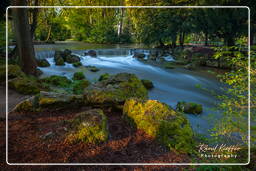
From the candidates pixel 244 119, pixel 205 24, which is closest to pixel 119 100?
pixel 244 119

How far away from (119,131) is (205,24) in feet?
45.1

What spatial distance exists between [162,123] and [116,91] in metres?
1.77

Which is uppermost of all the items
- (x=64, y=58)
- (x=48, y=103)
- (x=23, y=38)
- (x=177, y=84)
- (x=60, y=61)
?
(x=23, y=38)

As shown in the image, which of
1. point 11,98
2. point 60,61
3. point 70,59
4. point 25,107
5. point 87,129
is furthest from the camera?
point 70,59

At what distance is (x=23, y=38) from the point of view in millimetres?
6625

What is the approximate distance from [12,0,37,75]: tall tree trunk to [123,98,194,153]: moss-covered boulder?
5.48 m

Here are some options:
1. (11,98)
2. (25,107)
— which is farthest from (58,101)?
(11,98)

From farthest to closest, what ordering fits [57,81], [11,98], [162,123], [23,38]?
1. [57,81]
2. [23,38]
3. [11,98]
4. [162,123]

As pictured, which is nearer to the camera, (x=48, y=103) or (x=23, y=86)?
(x=48, y=103)

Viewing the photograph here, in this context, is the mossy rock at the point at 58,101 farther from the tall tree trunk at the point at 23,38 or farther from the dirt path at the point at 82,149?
the tall tree trunk at the point at 23,38

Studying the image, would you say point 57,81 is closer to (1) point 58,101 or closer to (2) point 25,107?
(2) point 25,107

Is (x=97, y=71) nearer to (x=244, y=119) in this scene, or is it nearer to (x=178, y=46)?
(x=244, y=119)

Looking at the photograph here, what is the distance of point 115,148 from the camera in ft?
6.93

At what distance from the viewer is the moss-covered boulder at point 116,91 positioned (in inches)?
145
